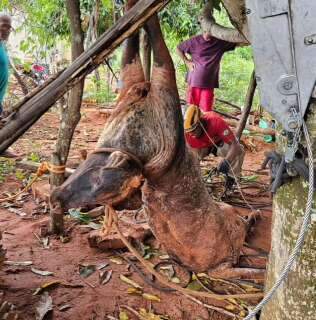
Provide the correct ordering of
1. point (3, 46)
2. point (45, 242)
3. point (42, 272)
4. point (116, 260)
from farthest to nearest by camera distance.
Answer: point (3, 46)
point (45, 242)
point (116, 260)
point (42, 272)

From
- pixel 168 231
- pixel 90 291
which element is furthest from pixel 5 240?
pixel 168 231

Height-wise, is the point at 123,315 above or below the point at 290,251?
below

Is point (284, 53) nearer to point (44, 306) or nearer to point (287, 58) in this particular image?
point (287, 58)

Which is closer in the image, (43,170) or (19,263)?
(43,170)

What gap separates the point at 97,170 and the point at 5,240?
2.42 metres

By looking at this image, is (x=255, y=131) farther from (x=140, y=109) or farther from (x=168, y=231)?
(x=140, y=109)

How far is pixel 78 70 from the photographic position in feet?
7.47

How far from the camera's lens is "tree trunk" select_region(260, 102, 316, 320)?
2.01m

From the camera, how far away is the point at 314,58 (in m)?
1.75

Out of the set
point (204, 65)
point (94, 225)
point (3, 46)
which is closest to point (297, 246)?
point (94, 225)

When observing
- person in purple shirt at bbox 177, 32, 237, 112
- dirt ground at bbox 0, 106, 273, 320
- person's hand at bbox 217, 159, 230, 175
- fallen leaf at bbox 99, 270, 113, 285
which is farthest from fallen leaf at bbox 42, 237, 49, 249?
person in purple shirt at bbox 177, 32, 237, 112

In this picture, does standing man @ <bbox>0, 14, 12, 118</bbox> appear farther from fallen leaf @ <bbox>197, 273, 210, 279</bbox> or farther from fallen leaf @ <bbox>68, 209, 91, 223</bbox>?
fallen leaf @ <bbox>197, 273, 210, 279</bbox>

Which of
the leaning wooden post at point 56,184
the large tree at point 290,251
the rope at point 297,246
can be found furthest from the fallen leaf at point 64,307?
the rope at point 297,246

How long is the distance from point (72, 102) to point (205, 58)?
3.54 m
